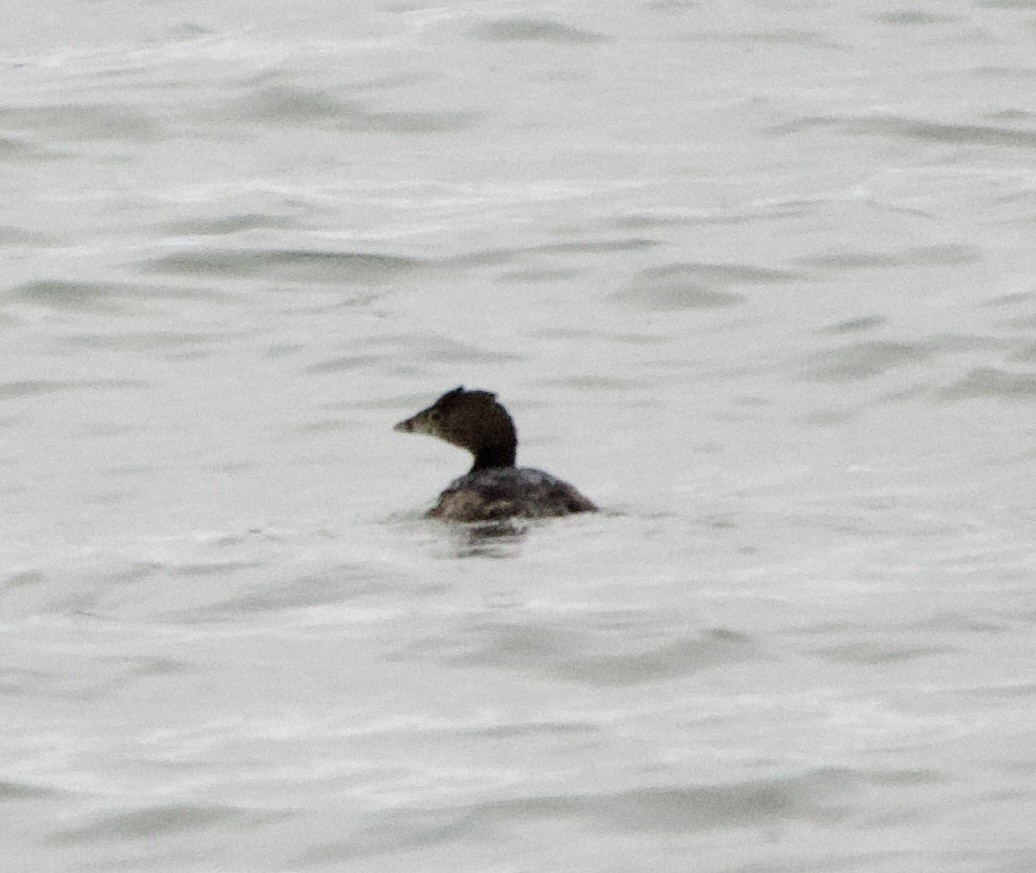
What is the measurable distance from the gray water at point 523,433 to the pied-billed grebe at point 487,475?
20 cm

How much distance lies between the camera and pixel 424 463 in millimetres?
13188

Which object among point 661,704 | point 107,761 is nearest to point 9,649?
point 107,761

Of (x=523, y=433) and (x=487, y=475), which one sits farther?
(x=523, y=433)

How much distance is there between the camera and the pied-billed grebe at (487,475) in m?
11.3

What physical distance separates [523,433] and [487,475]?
199 centimetres

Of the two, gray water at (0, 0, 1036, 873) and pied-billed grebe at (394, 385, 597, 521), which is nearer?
gray water at (0, 0, 1036, 873)

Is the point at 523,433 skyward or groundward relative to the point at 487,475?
groundward

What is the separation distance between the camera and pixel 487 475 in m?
11.6

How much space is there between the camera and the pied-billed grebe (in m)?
11.3

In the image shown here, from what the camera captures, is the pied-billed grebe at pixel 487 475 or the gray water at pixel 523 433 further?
the pied-billed grebe at pixel 487 475

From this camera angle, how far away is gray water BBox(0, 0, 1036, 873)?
8297mm

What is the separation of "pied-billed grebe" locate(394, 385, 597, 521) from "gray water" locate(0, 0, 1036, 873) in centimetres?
20

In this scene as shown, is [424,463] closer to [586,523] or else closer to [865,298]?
[586,523]

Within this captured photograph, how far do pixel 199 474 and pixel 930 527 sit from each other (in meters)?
3.23
